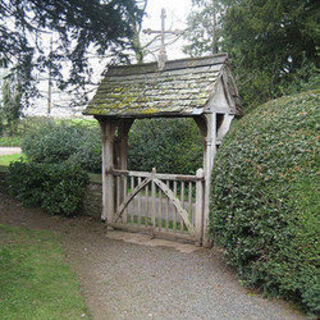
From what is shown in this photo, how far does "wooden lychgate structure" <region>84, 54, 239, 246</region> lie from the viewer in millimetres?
5719

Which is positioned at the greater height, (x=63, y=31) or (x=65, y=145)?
(x=63, y=31)

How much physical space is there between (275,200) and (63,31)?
5731mm

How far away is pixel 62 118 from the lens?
48.5 ft

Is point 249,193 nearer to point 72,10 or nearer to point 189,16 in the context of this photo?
point 72,10

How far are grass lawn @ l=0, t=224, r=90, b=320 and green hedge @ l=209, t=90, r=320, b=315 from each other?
207 centimetres

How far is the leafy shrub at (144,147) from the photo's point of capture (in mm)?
10539

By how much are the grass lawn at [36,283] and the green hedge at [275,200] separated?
2.07 m

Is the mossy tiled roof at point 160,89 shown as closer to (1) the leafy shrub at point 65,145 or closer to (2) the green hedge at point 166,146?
(2) the green hedge at point 166,146

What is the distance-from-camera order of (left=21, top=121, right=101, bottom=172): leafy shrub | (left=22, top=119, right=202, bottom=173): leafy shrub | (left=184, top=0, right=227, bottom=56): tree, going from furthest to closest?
1. (left=184, top=0, right=227, bottom=56): tree
2. (left=21, top=121, right=101, bottom=172): leafy shrub
3. (left=22, top=119, right=202, bottom=173): leafy shrub

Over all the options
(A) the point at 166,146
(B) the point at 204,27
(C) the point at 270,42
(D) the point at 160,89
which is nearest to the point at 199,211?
(D) the point at 160,89

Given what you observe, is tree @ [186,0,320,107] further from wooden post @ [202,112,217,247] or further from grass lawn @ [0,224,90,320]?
grass lawn @ [0,224,90,320]

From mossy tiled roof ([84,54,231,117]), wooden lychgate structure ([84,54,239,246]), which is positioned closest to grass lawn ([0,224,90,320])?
wooden lychgate structure ([84,54,239,246])

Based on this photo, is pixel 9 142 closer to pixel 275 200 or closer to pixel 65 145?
pixel 65 145

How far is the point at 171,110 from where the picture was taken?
5590mm
